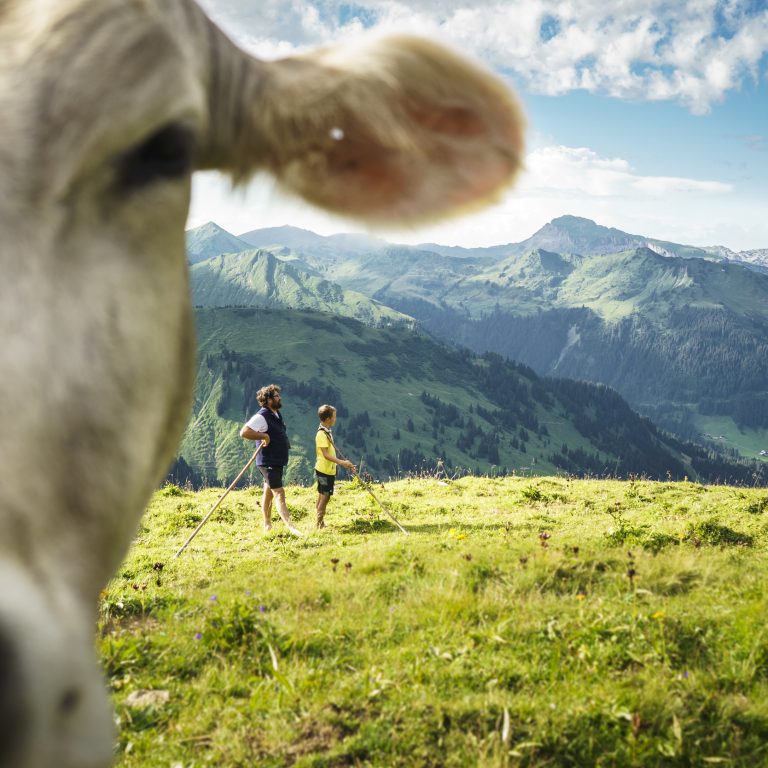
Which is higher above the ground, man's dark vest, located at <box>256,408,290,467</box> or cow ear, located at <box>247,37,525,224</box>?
cow ear, located at <box>247,37,525,224</box>

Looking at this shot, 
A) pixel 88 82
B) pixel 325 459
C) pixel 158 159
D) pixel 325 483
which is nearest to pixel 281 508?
pixel 325 483

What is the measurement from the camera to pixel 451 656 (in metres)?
6.02

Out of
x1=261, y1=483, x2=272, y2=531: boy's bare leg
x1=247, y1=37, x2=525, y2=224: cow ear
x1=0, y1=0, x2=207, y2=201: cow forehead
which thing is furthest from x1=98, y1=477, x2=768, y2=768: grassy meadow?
x1=0, y1=0, x2=207, y2=201: cow forehead

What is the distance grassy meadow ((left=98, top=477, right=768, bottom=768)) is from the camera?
471 cm

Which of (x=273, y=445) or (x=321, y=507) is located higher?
(x=273, y=445)

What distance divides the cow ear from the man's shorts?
1137 cm

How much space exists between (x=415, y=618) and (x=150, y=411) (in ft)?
19.3

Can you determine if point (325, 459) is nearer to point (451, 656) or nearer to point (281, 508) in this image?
point (281, 508)

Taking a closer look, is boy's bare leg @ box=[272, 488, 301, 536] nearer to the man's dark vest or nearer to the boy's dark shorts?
the man's dark vest

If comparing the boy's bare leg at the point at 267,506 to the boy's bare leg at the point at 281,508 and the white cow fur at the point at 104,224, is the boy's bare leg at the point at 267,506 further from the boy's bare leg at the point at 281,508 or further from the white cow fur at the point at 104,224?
the white cow fur at the point at 104,224

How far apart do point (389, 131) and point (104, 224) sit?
3.73 feet

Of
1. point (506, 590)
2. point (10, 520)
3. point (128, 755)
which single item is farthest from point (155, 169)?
point (506, 590)

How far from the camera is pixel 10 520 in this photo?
1.23 metres

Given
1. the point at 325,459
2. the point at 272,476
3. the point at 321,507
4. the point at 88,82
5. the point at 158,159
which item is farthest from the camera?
the point at 321,507
